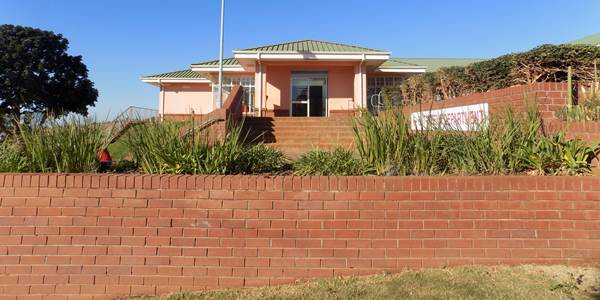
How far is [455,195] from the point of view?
14.6 feet

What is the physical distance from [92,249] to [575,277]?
15.8 ft

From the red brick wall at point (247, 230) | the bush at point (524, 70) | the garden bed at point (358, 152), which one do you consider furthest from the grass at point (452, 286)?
the bush at point (524, 70)

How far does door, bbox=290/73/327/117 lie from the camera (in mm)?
20156

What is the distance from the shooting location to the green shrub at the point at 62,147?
190 inches

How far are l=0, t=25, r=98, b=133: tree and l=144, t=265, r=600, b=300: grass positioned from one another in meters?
36.9

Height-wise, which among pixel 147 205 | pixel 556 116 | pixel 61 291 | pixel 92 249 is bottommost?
pixel 61 291

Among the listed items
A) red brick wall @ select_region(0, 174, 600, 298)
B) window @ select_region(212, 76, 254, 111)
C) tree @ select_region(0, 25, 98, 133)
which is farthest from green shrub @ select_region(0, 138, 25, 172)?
tree @ select_region(0, 25, 98, 133)

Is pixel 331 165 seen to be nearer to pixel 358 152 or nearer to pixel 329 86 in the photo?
pixel 358 152

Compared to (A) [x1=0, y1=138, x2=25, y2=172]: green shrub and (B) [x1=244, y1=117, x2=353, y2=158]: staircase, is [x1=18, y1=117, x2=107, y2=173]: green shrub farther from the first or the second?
(B) [x1=244, y1=117, x2=353, y2=158]: staircase

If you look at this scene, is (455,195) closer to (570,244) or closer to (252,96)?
(570,244)

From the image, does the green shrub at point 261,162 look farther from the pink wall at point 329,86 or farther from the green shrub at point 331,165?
the pink wall at point 329,86

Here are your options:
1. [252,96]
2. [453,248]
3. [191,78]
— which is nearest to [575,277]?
[453,248]

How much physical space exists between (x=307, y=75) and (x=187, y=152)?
15706mm

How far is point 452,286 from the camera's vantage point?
3977 millimetres
